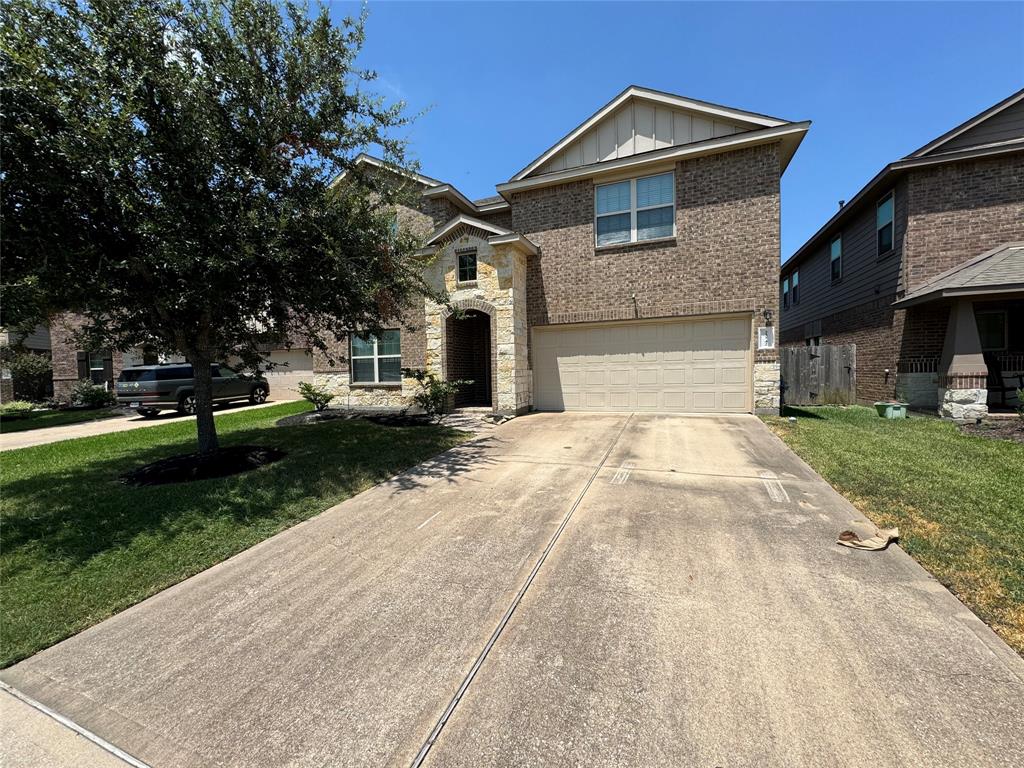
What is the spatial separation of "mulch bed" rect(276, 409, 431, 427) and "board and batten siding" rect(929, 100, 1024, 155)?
1439 centimetres

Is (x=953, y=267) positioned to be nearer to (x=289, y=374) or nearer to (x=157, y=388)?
(x=289, y=374)

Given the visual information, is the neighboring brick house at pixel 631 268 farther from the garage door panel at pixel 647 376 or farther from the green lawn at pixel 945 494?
the green lawn at pixel 945 494

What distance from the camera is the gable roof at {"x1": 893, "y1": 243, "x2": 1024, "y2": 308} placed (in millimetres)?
8547

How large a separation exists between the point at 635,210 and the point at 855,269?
8104mm

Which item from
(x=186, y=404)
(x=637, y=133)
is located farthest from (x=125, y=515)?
(x=637, y=133)

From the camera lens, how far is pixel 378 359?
13164mm

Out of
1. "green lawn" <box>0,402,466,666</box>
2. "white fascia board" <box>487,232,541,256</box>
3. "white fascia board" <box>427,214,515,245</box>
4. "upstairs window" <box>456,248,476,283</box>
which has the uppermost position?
"white fascia board" <box>427,214,515,245</box>

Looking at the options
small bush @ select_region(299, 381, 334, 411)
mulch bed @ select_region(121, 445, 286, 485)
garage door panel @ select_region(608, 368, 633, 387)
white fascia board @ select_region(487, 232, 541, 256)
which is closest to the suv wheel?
small bush @ select_region(299, 381, 334, 411)

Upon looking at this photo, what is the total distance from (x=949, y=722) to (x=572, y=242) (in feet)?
36.1

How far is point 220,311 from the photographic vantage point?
6098 mm

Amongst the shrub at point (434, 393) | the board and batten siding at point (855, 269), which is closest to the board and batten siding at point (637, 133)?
the board and batten siding at point (855, 269)

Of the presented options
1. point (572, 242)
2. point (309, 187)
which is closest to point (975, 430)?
point (572, 242)

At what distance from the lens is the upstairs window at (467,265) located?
11.3 metres

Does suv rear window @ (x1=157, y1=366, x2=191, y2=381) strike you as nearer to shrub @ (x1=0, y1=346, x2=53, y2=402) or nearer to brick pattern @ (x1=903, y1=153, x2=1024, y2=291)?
shrub @ (x1=0, y1=346, x2=53, y2=402)
